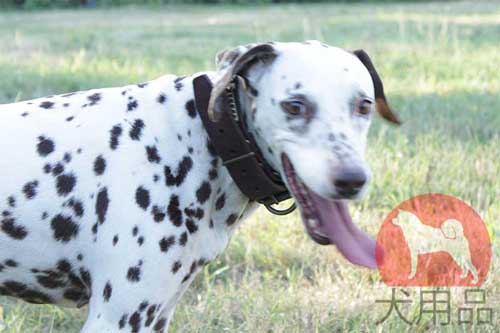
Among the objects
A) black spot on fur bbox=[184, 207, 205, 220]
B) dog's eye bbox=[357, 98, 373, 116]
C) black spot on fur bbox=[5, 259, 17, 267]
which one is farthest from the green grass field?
dog's eye bbox=[357, 98, 373, 116]

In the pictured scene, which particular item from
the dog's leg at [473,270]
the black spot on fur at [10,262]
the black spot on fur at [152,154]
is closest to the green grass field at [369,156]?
the dog's leg at [473,270]

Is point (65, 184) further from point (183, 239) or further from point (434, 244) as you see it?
point (434, 244)

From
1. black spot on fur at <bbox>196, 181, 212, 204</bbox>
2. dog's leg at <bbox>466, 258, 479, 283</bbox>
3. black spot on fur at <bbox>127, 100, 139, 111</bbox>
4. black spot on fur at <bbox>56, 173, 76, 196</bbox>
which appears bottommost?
dog's leg at <bbox>466, 258, 479, 283</bbox>

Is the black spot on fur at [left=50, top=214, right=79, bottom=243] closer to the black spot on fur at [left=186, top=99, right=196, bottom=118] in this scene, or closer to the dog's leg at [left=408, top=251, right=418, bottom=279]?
the black spot on fur at [left=186, top=99, right=196, bottom=118]

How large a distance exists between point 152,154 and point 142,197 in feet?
0.49

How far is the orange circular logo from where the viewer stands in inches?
155

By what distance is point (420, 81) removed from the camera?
8.14 m

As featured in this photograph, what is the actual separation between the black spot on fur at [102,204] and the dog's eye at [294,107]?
23.4 inches

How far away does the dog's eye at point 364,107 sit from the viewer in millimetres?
2621

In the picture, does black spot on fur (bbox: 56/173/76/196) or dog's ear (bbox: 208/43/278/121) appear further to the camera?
black spot on fur (bbox: 56/173/76/196)

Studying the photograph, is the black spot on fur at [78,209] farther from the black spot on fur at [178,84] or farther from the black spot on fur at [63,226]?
the black spot on fur at [178,84]

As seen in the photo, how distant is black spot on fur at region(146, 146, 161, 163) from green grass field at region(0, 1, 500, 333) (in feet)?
3.23

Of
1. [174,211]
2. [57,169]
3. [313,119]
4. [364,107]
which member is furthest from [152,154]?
[364,107]

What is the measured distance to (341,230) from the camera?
2611 millimetres
